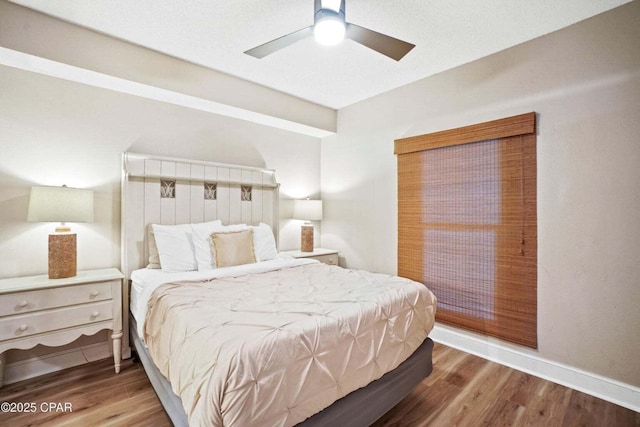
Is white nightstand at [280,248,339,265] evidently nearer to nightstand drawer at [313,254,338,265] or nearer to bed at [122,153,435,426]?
nightstand drawer at [313,254,338,265]

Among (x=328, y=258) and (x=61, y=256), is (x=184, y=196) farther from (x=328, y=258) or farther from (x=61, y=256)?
(x=328, y=258)

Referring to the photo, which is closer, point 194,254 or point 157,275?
point 157,275

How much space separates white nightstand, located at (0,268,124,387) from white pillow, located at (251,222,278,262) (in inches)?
47.3

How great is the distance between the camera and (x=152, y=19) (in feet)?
7.28

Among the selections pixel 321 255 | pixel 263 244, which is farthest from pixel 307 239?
pixel 263 244

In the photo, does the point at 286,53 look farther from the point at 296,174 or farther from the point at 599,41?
the point at 599,41

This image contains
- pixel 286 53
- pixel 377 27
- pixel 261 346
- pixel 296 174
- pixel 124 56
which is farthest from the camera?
pixel 296 174

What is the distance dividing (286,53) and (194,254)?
6.66 ft

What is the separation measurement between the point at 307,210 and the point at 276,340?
2.74 m

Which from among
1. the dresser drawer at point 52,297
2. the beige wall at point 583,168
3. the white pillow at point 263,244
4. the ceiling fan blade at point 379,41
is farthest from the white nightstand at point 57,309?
the beige wall at point 583,168

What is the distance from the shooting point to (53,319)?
2.09 metres

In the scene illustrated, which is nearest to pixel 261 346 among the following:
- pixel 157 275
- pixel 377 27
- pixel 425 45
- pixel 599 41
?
pixel 157 275

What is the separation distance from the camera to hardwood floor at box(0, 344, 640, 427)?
1837mm

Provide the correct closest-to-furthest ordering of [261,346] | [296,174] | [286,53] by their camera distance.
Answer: [261,346] < [286,53] < [296,174]
